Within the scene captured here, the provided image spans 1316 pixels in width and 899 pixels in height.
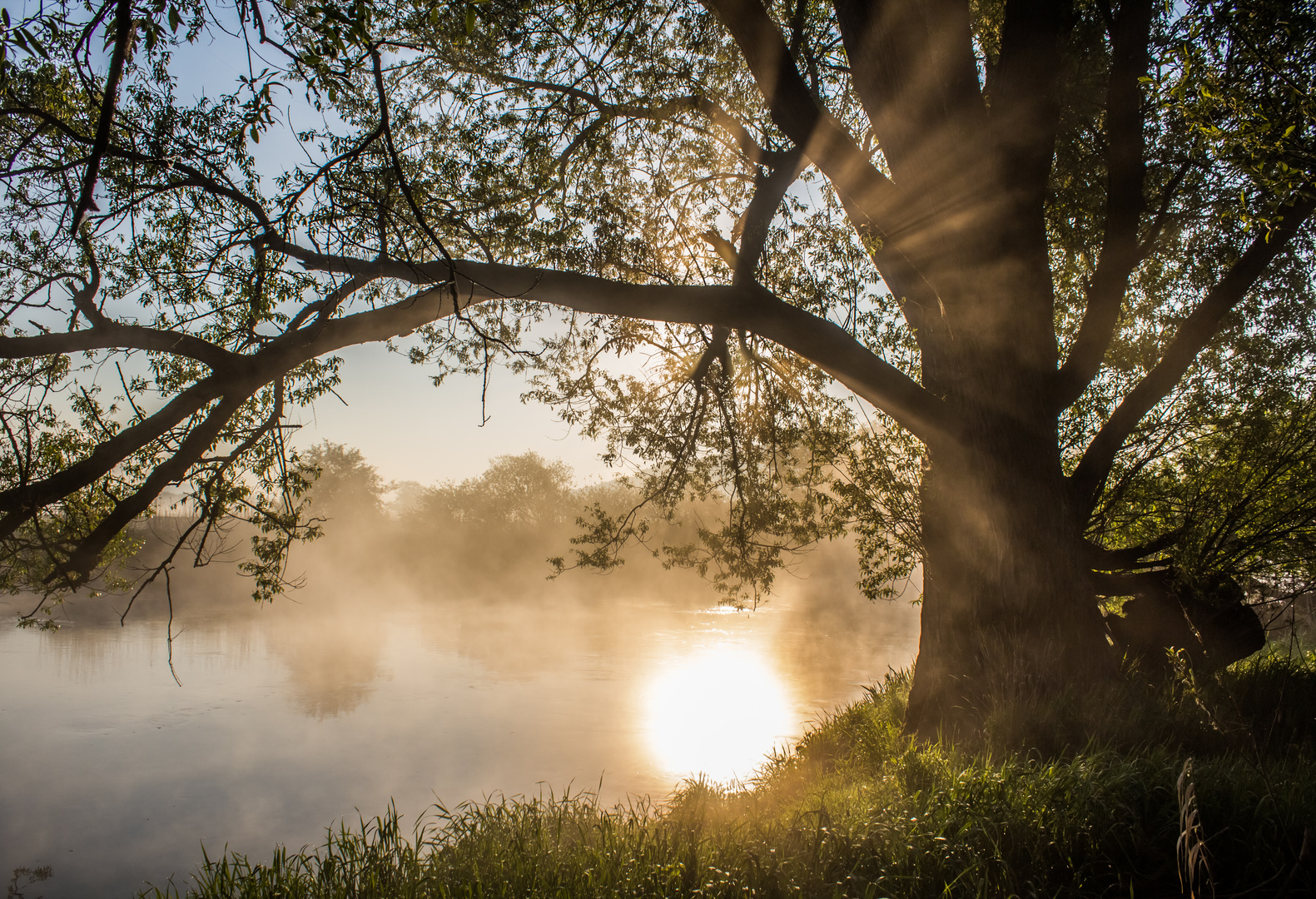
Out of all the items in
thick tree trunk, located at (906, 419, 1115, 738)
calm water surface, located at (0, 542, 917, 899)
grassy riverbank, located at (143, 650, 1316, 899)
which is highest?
thick tree trunk, located at (906, 419, 1115, 738)

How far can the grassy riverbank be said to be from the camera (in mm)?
2930

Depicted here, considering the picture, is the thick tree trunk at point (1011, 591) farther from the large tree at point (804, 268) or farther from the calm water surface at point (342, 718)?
the calm water surface at point (342, 718)

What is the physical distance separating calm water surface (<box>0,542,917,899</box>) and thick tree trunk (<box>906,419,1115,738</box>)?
4.61m

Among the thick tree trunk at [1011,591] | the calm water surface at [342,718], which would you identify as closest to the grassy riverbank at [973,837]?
the thick tree trunk at [1011,591]

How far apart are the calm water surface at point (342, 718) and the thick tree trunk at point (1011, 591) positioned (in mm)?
4612

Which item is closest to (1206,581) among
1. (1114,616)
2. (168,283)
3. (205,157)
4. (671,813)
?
(1114,616)

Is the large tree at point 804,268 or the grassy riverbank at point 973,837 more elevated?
the large tree at point 804,268

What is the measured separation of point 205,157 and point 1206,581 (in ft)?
30.0

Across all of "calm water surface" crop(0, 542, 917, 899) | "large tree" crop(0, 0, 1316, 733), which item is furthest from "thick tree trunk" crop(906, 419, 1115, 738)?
"calm water surface" crop(0, 542, 917, 899)

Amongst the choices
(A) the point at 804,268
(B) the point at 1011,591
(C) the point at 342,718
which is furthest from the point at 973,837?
(C) the point at 342,718

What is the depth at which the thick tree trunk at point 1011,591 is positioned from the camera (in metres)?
4.98

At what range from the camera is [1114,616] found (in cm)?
773

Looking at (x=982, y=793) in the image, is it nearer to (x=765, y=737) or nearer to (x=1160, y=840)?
(x=1160, y=840)

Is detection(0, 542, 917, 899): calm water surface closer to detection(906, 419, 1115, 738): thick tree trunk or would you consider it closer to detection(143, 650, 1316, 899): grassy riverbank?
detection(143, 650, 1316, 899): grassy riverbank
